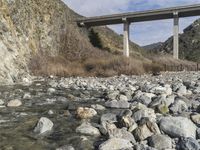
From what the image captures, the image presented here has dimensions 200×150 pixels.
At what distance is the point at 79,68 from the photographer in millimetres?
31641

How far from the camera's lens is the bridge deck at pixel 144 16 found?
180 feet

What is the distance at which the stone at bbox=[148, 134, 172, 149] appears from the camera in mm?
7410

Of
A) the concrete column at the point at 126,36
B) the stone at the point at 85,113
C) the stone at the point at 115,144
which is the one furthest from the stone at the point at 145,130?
the concrete column at the point at 126,36

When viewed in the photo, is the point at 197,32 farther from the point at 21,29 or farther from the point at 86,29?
the point at 21,29

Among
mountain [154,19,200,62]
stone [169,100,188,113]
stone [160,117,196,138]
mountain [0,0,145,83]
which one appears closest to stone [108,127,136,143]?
stone [160,117,196,138]

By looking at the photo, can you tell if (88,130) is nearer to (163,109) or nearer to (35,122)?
(35,122)

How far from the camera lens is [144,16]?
Answer: 5700cm

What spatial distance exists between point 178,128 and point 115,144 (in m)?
1.37

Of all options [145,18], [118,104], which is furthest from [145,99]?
[145,18]

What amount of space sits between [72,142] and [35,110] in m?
3.89

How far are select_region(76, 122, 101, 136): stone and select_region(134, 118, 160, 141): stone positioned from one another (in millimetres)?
921

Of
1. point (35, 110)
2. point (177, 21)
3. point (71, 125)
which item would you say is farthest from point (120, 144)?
Result: point (177, 21)

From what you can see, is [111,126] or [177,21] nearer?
[111,126]

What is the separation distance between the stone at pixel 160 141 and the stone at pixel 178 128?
0.46m
